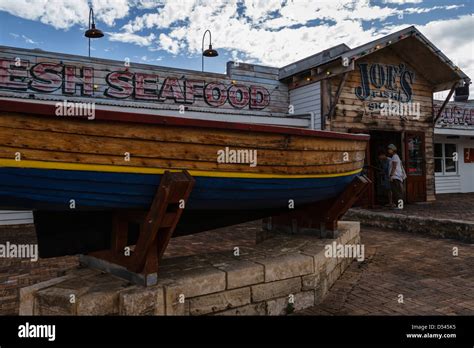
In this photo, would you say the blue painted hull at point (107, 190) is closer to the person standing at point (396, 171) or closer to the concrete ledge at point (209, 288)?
the concrete ledge at point (209, 288)

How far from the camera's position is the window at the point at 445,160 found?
1694cm

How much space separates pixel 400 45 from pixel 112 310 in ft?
40.1

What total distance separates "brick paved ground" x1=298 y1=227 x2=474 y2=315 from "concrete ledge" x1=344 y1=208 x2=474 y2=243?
34 cm

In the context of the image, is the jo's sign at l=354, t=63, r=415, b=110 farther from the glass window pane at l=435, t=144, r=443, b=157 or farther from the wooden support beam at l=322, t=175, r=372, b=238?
the wooden support beam at l=322, t=175, r=372, b=238

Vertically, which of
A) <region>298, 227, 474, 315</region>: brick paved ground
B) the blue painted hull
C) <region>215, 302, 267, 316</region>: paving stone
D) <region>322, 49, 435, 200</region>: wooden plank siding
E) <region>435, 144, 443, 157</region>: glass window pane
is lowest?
<region>298, 227, 474, 315</region>: brick paved ground

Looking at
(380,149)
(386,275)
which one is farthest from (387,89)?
(386,275)

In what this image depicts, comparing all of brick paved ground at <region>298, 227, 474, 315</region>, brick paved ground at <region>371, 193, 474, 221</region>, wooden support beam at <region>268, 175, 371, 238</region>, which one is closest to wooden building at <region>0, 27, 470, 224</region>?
brick paved ground at <region>371, 193, 474, 221</region>

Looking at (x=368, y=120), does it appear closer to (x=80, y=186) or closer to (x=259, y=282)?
(x=259, y=282)

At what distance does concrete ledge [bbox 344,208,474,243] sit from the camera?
6996 mm

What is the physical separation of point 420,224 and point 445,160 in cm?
1120

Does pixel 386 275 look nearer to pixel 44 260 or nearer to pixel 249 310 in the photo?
pixel 249 310

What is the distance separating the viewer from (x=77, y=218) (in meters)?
3.28

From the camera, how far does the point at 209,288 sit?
318 centimetres
